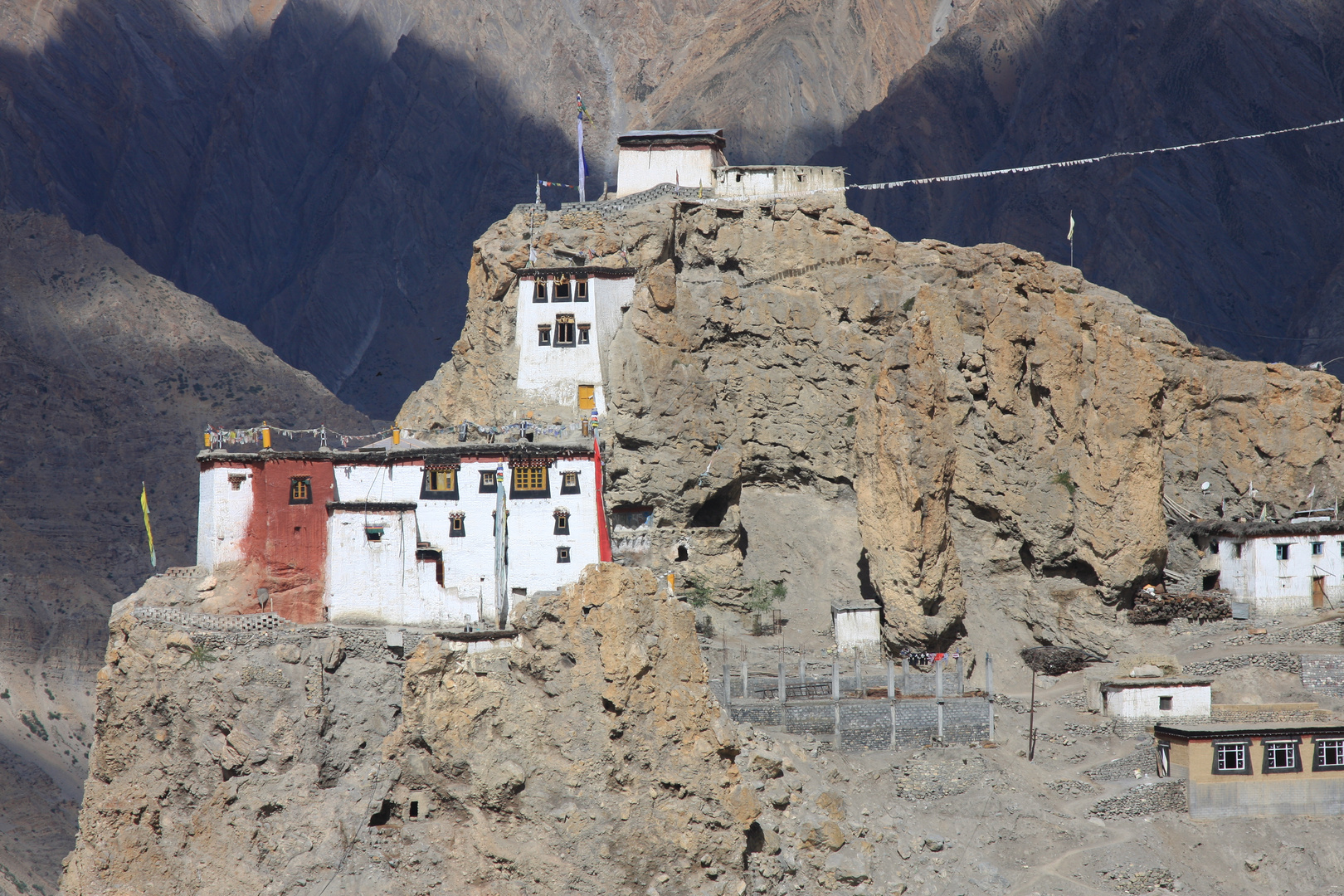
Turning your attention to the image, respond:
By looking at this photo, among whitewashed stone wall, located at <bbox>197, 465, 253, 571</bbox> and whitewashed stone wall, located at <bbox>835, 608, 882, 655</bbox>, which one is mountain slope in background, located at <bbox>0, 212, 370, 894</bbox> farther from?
whitewashed stone wall, located at <bbox>835, 608, 882, 655</bbox>

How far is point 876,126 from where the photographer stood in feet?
509

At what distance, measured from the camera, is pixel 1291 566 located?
75500 mm

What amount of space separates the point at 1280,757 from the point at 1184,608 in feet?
38.9

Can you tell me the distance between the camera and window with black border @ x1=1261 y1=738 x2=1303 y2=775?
212 feet

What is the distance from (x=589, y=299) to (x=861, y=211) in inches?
3030

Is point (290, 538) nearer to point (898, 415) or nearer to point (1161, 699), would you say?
point (898, 415)

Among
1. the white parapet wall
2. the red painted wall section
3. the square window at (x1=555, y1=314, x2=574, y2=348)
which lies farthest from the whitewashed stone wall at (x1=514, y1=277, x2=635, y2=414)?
the red painted wall section

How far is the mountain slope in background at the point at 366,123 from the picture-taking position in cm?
16675

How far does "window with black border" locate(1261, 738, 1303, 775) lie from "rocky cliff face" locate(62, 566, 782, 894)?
2179 cm

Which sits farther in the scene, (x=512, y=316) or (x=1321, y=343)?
(x=1321, y=343)

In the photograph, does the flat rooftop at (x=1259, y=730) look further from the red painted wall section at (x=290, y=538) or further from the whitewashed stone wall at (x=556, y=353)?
the red painted wall section at (x=290, y=538)

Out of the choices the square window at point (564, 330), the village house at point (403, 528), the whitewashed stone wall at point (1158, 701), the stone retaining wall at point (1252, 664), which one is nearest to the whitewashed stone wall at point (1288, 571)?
the stone retaining wall at point (1252, 664)

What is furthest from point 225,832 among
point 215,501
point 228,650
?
point 215,501

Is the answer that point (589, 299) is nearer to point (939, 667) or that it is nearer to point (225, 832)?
point (939, 667)
